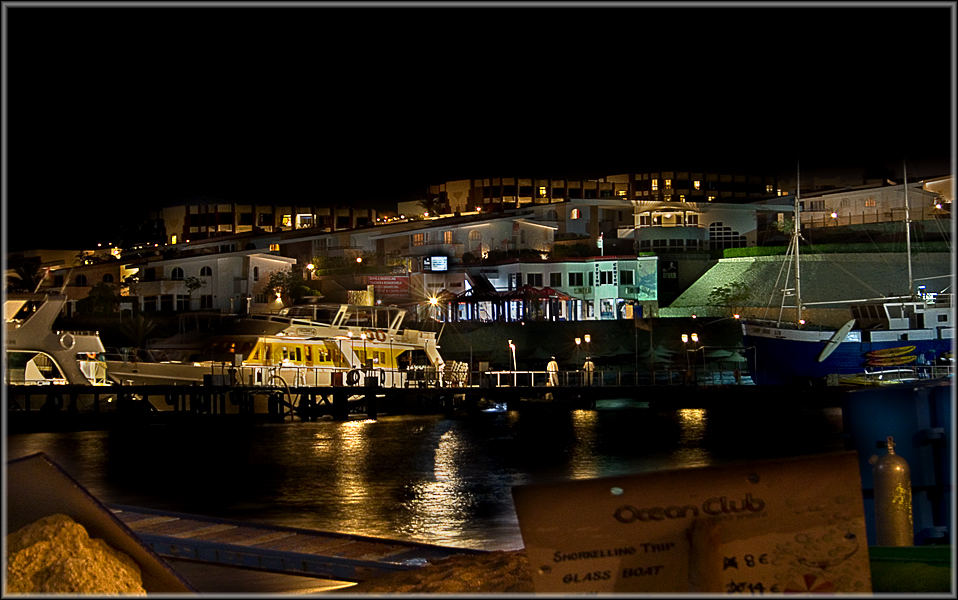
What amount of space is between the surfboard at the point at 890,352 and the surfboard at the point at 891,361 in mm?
130

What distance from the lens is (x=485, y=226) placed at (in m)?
63.1

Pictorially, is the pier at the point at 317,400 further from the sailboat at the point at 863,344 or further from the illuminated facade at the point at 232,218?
the illuminated facade at the point at 232,218

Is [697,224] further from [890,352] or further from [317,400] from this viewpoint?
[317,400]

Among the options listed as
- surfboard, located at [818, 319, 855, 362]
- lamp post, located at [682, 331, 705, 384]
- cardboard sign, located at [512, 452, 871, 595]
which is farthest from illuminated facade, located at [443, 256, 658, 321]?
cardboard sign, located at [512, 452, 871, 595]

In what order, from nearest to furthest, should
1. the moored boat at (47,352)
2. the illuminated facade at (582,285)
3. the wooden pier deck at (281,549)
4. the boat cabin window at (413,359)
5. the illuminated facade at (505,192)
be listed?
1. the wooden pier deck at (281,549)
2. the moored boat at (47,352)
3. the boat cabin window at (413,359)
4. the illuminated facade at (582,285)
5. the illuminated facade at (505,192)

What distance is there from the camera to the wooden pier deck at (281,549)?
382 inches

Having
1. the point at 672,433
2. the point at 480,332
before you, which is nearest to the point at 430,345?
the point at 480,332

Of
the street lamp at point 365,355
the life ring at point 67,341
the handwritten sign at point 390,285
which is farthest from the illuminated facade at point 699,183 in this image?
the life ring at point 67,341

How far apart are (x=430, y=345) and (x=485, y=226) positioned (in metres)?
20.0

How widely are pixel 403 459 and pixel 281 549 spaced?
54.7 feet

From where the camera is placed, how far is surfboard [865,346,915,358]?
40375 mm

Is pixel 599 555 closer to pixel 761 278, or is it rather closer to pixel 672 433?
pixel 672 433

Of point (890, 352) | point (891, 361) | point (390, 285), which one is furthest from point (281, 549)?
point (390, 285)

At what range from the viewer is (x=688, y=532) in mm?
4723
